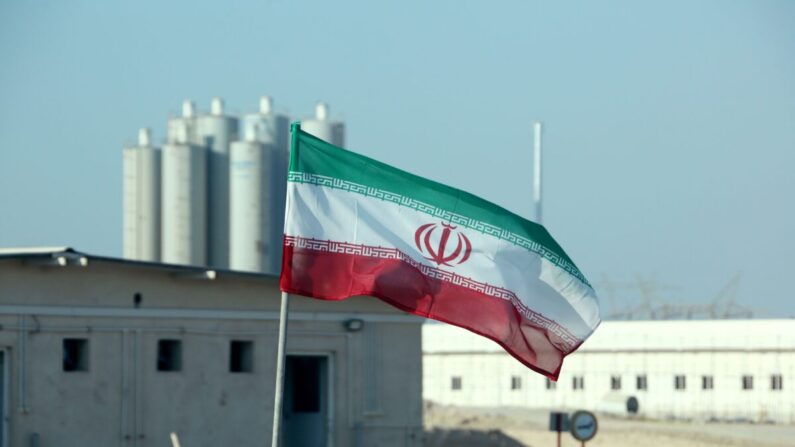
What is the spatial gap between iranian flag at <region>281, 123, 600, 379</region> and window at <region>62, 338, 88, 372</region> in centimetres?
1062

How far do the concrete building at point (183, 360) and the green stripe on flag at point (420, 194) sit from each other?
9780 millimetres

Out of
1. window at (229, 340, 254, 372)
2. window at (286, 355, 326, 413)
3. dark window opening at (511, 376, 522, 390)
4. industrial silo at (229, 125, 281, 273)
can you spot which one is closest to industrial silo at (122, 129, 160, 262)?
industrial silo at (229, 125, 281, 273)

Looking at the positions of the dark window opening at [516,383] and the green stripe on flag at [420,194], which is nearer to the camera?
the green stripe on flag at [420,194]

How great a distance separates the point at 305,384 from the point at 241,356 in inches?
87.4

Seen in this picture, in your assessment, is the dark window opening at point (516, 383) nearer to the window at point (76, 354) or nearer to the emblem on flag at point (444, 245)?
the window at point (76, 354)

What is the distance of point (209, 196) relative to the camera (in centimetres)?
6231

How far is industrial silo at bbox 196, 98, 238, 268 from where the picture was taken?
2418 inches

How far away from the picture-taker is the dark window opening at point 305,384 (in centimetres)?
2431

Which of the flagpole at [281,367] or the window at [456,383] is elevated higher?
the flagpole at [281,367]

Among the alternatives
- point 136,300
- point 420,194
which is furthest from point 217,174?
point 420,194

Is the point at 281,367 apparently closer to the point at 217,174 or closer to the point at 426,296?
the point at 426,296

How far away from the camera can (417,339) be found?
25.0 metres

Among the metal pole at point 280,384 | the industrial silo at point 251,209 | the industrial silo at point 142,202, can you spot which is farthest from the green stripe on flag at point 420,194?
the industrial silo at point 142,202

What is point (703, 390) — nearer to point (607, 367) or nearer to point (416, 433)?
point (607, 367)
